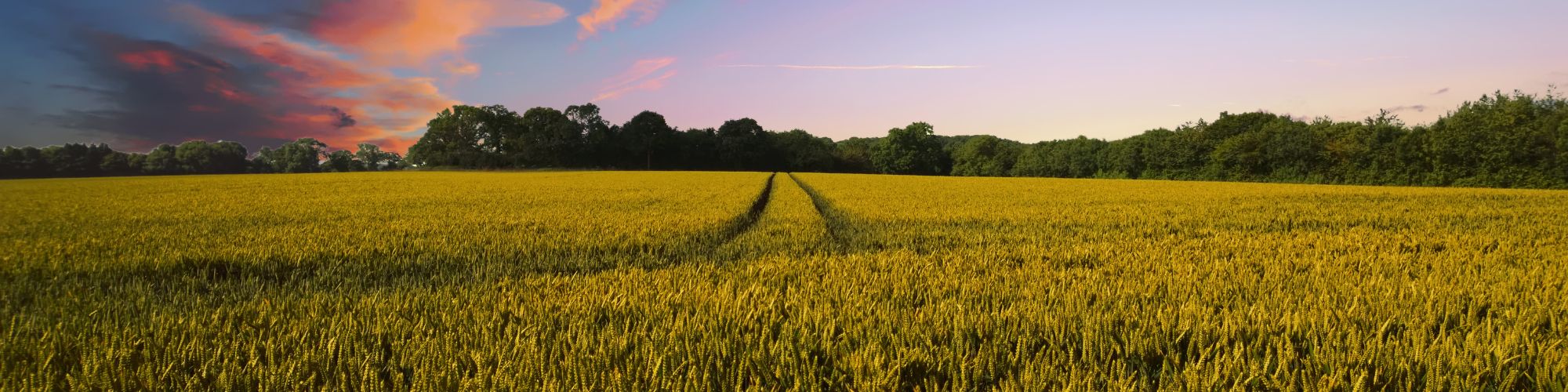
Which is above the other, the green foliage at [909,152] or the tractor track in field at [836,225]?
the green foliage at [909,152]

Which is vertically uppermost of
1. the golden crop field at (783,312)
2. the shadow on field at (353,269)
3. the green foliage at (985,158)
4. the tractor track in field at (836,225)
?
the green foliage at (985,158)

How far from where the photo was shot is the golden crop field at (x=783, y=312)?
6.94 feet

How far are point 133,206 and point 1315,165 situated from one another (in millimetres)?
85727

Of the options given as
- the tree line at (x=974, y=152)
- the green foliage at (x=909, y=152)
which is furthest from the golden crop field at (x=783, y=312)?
the green foliage at (x=909, y=152)

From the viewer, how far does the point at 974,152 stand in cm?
11756

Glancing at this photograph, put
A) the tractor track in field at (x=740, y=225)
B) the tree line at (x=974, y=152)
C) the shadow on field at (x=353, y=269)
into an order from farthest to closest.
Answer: the tree line at (x=974, y=152) → the tractor track in field at (x=740, y=225) → the shadow on field at (x=353, y=269)

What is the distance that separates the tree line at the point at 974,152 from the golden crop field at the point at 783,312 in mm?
64288

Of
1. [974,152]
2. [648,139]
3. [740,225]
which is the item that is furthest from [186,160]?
[974,152]

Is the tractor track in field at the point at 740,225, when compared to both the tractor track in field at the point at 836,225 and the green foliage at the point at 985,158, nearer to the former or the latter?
the tractor track in field at the point at 836,225

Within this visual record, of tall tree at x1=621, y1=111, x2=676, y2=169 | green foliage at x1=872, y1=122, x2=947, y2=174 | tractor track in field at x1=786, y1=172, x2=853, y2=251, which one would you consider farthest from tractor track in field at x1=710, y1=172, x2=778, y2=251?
green foliage at x1=872, y1=122, x2=947, y2=174

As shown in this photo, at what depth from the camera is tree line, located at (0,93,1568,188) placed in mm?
49312

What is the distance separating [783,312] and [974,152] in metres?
121

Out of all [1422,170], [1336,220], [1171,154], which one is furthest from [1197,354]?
[1171,154]

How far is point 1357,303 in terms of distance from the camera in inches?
126
